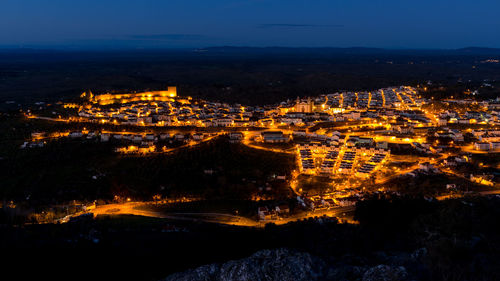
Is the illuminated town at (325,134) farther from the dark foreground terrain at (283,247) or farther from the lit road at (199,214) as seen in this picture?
the dark foreground terrain at (283,247)

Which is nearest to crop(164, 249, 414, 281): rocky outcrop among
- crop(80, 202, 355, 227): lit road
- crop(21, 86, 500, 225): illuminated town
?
crop(80, 202, 355, 227): lit road

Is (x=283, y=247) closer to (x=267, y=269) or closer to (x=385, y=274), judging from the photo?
(x=267, y=269)

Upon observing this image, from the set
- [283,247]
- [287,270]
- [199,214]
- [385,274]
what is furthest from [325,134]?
[385,274]

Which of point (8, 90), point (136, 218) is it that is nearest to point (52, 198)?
point (136, 218)

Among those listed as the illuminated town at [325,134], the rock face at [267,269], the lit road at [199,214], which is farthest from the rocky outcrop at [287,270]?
the illuminated town at [325,134]

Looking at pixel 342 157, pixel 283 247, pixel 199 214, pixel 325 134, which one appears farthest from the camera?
pixel 325 134

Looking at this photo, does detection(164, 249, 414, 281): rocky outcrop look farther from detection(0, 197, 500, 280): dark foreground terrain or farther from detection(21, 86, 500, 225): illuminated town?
detection(21, 86, 500, 225): illuminated town
